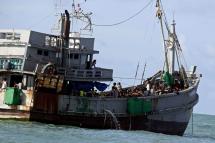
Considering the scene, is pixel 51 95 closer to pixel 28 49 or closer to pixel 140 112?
pixel 28 49

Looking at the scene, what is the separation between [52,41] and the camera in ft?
155

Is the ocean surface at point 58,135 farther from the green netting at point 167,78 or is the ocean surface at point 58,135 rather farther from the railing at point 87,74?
the green netting at point 167,78

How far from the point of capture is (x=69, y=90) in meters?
46.2

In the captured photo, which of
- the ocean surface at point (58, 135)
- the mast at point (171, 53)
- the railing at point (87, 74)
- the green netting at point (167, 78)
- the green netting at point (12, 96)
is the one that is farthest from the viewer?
the mast at point (171, 53)

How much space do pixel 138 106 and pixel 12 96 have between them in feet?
27.7

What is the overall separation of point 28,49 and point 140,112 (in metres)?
8.27

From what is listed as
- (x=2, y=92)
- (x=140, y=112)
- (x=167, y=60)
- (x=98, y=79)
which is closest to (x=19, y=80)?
(x=2, y=92)

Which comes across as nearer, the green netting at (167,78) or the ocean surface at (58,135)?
the ocean surface at (58,135)

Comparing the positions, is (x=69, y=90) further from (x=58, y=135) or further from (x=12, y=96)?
(x=58, y=135)

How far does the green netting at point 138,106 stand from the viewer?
4747 centimetres

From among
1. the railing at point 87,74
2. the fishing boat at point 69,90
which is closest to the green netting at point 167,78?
the fishing boat at point 69,90

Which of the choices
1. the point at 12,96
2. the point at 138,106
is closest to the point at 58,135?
the point at 12,96

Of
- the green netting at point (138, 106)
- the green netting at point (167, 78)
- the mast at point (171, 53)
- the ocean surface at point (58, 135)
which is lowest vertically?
the ocean surface at point (58, 135)

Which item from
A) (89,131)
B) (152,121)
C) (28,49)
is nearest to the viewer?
(89,131)
